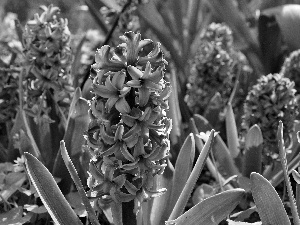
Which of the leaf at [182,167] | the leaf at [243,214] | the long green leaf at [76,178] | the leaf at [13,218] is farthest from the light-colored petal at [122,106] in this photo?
the leaf at [243,214]

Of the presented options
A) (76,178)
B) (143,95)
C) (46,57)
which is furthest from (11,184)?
(143,95)

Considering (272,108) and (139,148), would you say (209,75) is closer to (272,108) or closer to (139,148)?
(272,108)

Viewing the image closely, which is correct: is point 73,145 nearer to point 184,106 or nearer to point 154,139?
point 154,139

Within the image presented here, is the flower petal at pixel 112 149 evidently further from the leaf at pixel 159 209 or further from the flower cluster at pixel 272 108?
the flower cluster at pixel 272 108

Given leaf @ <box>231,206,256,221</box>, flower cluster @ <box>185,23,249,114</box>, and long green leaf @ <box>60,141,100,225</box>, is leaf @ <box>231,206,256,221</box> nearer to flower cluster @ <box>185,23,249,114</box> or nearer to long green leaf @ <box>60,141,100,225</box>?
long green leaf @ <box>60,141,100,225</box>

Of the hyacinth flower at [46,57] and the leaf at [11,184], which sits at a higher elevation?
the hyacinth flower at [46,57]

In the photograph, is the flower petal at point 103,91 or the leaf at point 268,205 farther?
the leaf at point 268,205

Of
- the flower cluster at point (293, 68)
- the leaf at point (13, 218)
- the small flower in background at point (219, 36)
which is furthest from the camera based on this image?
the small flower in background at point (219, 36)
